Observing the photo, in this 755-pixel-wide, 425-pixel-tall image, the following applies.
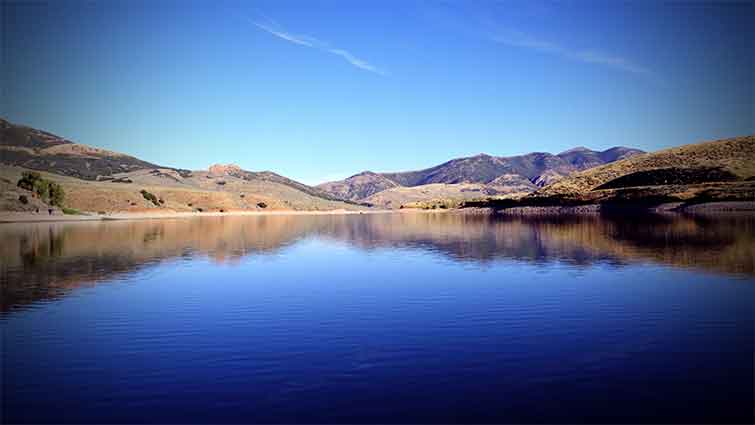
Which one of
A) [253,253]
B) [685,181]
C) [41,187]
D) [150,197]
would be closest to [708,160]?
[685,181]

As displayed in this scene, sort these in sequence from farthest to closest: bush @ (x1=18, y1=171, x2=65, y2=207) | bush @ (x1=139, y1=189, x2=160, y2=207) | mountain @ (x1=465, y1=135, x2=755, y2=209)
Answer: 1. bush @ (x1=139, y1=189, x2=160, y2=207)
2. mountain @ (x1=465, y1=135, x2=755, y2=209)
3. bush @ (x1=18, y1=171, x2=65, y2=207)

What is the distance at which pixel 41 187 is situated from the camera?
13575cm

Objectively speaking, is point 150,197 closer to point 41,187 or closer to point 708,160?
point 41,187

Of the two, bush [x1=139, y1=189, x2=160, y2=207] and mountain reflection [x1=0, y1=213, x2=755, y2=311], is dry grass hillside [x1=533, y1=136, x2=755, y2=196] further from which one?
bush [x1=139, y1=189, x2=160, y2=207]

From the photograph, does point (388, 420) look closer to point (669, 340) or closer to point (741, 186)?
point (669, 340)

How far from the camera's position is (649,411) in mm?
13008

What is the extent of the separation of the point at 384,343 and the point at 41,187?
146 metres

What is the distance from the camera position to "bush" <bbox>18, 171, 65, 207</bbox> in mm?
134125

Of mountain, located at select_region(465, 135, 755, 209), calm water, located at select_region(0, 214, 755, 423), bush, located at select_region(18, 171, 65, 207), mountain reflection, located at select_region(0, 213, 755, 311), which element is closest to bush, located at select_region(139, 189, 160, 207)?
bush, located at select_region(18, 171, 65, 207)

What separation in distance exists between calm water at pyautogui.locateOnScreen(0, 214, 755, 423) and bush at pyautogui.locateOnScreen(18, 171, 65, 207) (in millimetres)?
110349

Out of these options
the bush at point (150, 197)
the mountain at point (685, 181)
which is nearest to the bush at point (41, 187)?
the bush at point (150, 197)

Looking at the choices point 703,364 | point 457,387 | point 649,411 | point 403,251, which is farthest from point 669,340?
point 403,251

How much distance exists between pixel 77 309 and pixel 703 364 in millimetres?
27160

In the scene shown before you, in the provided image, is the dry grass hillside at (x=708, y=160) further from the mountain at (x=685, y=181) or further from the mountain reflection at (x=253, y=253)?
the mountain reflection at (x=253, y=253)
